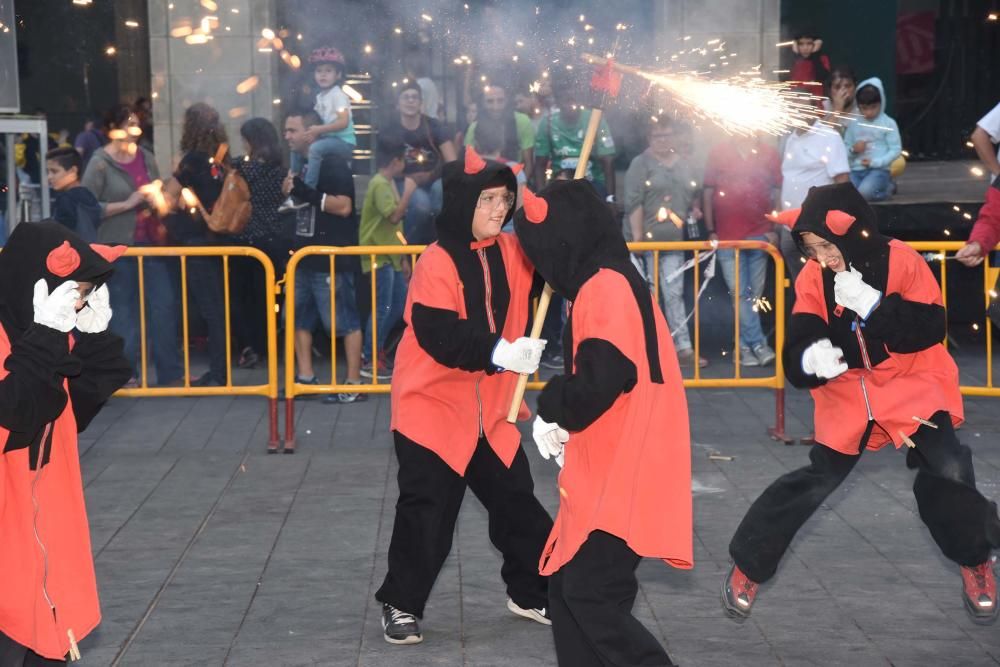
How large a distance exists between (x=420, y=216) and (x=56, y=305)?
7.09m

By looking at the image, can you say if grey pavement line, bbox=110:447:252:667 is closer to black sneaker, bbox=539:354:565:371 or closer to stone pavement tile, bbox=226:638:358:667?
stone pavement tile, bbox=226:638:358:667

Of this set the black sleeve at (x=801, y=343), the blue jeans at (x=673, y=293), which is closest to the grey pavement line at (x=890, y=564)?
the black sleeve at (x=801, y=343)

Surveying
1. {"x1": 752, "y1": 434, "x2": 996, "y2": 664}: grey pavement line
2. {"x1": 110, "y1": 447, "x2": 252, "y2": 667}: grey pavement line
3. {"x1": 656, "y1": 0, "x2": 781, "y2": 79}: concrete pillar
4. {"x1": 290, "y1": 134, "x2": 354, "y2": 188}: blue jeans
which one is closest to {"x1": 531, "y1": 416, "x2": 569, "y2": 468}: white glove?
{"x1": 752, "y1": 434, "x2": 996, "y2": 664}: grey pavement line

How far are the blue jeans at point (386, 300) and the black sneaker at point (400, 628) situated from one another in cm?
528

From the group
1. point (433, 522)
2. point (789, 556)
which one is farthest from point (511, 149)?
point (433, 522)

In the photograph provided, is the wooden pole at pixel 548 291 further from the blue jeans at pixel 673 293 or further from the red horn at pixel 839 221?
the blue jeans at pixel 673 293

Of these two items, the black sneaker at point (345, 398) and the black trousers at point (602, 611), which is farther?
the black sneaker at point (345, 398)

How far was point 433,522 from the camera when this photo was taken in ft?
18.3

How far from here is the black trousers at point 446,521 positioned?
219 inches

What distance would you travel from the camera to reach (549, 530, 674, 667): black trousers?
4359mm

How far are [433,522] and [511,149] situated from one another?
6.62 meters

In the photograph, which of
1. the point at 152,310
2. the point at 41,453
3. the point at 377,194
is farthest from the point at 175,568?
the point at 377,194

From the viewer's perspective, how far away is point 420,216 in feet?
36.6

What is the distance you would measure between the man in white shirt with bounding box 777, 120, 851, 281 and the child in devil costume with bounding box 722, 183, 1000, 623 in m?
5.48
